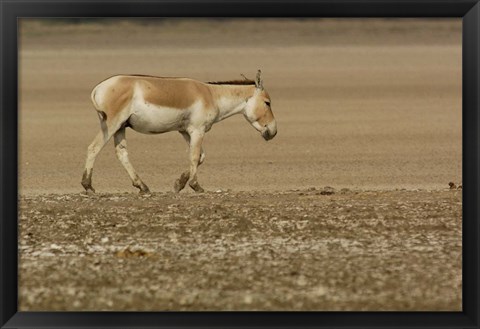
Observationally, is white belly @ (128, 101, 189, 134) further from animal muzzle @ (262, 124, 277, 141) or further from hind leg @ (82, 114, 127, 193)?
animal muzzle @ (262, 124, 277, 141)

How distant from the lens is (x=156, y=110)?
14.3 m

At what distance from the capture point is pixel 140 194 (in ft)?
46.0

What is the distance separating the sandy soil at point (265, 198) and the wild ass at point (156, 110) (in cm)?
45

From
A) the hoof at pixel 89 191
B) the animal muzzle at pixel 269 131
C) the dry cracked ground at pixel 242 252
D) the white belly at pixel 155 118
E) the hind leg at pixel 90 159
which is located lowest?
the dry cracked ground at pixel 242 252

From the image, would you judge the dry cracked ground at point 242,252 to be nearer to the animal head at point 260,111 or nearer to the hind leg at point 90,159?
the hind leg at point 90,159

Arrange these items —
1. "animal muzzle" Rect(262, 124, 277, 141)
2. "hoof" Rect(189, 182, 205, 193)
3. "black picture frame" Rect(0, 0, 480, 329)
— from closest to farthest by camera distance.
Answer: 1. "black picture frame" Rect(0, 0, 480, 329)
2. "hoof" Rect(189, 182, 205, 193)
3. "animal muzzle" Rect(262, 124, 277, 141)

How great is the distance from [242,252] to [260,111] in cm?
524

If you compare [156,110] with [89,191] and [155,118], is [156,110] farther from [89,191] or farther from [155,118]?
[89,191]

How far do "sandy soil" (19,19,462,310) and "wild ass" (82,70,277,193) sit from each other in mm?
446

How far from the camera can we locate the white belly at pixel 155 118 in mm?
14273

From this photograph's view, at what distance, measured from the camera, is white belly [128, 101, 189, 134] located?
1427 cm

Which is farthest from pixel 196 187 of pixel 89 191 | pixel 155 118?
pixel 89 191

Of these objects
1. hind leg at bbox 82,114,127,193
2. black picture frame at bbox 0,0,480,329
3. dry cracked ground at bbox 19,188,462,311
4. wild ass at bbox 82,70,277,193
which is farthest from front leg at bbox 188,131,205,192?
black picture frame at bbox 0,0,480,329

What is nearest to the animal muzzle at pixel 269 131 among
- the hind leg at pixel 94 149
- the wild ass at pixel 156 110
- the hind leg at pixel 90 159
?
the wild ass at pixel 156 110
